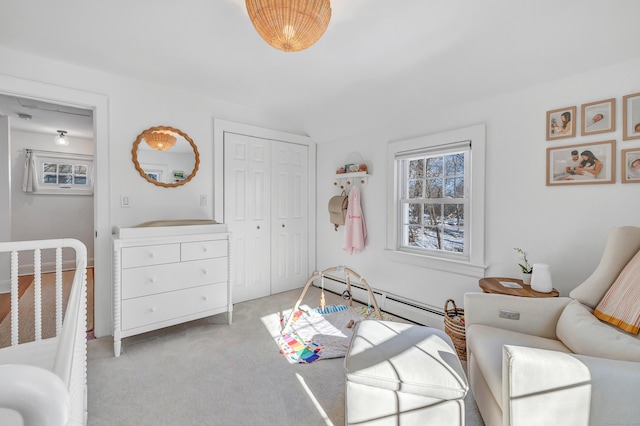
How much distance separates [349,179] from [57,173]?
16.5 ft

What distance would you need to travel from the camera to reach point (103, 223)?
2586 mm

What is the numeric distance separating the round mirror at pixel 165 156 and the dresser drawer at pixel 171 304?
113 centimetres

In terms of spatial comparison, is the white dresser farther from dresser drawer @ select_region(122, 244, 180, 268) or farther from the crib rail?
the crib rail

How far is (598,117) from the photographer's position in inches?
76.0

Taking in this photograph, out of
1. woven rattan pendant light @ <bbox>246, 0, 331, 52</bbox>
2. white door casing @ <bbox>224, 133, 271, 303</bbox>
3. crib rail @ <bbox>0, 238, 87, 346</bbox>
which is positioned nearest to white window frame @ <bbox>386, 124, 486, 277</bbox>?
white door casing @ <bbox>224, 133, 271, 303</bbox>

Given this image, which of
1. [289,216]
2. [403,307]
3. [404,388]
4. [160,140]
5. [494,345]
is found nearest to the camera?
[404,388]

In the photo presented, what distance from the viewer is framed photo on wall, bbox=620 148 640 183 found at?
1.79m

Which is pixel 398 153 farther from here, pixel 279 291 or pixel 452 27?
pixel 279 291

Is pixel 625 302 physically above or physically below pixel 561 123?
below

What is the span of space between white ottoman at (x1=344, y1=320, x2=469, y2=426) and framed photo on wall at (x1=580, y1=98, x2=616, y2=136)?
6.07 feet

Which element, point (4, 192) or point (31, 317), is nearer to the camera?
point (31, 317)

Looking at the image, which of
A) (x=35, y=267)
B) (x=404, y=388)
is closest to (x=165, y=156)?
(x=35, y=267)

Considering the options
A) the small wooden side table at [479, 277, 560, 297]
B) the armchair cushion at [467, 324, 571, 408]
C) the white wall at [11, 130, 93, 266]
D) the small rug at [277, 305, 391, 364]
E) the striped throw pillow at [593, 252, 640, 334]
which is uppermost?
the white wall at [11, 130, 93, 266]

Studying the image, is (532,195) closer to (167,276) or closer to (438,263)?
(438,263)
